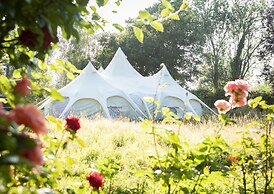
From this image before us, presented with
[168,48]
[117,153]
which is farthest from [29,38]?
[168,48]

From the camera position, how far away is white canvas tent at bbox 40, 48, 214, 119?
16.8 m

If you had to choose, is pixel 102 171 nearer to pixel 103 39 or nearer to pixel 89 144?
pixel 89 144

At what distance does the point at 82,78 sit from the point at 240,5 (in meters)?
20.1

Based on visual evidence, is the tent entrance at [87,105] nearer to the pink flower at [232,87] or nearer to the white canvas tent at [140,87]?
the white canvas tent at [140,87]

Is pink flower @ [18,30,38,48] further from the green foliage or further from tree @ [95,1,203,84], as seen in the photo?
tree @ [95,1,203,84]

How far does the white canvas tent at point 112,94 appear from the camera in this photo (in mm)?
16844

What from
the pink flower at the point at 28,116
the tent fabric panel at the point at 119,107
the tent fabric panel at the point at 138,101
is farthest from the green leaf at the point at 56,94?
Answer: the tent fabric panel at the point at 138,101

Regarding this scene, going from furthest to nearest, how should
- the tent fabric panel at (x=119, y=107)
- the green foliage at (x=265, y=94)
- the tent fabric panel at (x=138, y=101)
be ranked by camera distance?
the green foliage at (x=265, y=94), the tent fabric panel at (x=138, y=101), the tent fabric panel at (x=119, y=107)

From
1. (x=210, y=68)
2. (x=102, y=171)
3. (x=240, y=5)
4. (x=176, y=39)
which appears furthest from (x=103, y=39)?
(x=102, y=171)

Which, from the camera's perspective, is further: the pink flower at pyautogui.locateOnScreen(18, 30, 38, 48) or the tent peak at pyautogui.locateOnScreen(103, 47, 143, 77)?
the tent peak at pyautogui.locateOnScreen(103, 47, 143, 77)

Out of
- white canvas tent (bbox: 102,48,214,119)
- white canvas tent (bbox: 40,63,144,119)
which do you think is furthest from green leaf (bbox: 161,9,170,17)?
white canvas tent (bbox: 102,48,214,119)

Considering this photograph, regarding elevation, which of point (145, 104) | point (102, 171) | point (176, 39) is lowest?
point (102, 171)

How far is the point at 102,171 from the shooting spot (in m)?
2.24

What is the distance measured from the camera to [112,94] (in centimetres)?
1731
